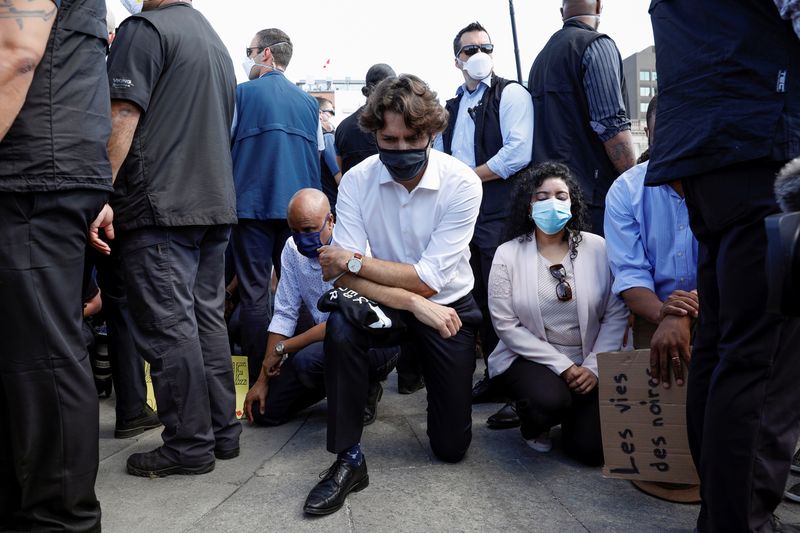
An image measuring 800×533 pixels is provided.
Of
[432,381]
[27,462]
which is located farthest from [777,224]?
[27,462]

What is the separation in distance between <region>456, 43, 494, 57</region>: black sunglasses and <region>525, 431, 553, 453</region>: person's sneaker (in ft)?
8.52

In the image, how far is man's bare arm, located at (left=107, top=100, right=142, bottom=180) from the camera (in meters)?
2.50

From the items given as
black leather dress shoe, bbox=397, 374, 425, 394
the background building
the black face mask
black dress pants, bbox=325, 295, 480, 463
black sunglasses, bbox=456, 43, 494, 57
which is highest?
the background building

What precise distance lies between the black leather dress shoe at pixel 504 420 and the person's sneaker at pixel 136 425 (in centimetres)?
170

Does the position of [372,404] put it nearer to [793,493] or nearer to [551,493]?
[551,493]

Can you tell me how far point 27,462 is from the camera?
203 centimetres

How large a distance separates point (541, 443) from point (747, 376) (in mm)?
1400

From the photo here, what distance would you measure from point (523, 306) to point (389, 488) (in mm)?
1082

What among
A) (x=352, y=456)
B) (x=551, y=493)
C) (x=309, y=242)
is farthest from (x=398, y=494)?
(x=309, y=242)

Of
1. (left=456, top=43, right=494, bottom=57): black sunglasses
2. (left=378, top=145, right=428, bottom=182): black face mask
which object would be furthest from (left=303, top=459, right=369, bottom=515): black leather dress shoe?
(left=456, top=43, right=494, bottom=57): black sunglasses

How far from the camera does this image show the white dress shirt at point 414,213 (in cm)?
296

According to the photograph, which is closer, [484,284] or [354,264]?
[354,264]

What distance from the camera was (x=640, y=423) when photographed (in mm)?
2477

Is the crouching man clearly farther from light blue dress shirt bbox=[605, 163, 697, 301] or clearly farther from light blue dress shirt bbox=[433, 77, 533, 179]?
light blue dress shirt bbox=[433, 77, 533, 179]
